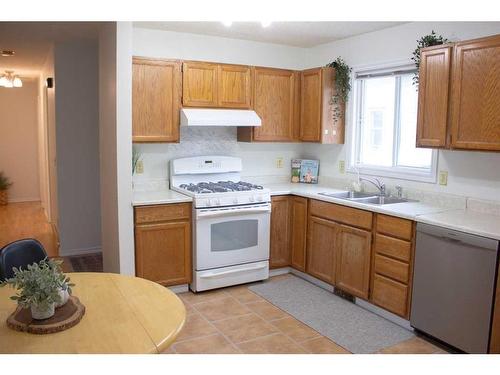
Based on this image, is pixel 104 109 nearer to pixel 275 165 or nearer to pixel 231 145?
pixel 231 145

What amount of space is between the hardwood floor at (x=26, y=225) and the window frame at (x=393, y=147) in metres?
3.59

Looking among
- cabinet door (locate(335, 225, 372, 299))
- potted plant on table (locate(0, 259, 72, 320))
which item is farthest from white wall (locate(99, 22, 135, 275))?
potted plant on table (locate(0, 259, 72, 320))

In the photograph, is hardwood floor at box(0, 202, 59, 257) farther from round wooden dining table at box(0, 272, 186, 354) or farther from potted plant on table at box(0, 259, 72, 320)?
potted plant on table at box(0, 259, 72, 320)

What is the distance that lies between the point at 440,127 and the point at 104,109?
2828mm

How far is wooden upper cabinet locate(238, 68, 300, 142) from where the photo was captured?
4641 mm

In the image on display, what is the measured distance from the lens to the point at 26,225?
684cm

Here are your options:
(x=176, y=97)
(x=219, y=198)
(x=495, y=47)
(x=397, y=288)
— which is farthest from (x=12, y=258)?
(x=495, y=47)

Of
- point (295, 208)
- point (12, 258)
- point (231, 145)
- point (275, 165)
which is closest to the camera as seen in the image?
point (12, 258)

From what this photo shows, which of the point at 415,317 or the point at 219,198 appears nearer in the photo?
the point at 415,317

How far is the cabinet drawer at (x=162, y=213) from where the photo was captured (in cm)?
382

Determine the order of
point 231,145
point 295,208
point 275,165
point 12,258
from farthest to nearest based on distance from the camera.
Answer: point 275,165 < point 231,145 < point 295,208 < point 12,258

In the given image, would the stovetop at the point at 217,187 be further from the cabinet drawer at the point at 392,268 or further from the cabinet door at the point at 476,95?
the cabinet door at the point at 476,95

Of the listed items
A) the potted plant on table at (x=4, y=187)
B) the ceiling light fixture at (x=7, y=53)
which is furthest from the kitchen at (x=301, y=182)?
the potted plant on table at (x=4, y=187)

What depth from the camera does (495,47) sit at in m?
2.95
